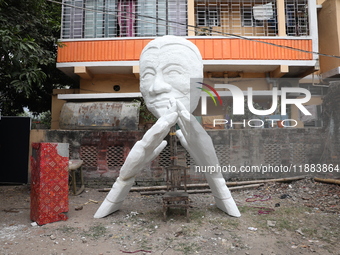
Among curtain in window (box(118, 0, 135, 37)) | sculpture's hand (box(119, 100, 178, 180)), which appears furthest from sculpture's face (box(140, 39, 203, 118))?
curtain in window (box(118, 0, 135, 37))

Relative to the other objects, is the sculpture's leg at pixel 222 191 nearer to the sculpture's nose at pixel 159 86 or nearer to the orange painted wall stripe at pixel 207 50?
the sculpture's nose at pixel 159 86

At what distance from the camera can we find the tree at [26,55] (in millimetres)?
5059

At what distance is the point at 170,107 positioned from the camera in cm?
397

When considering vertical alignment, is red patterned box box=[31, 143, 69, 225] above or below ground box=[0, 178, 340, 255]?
above

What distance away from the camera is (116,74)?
31.8 ft

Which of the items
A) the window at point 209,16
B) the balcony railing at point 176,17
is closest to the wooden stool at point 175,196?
the balcony railing at point 176,17

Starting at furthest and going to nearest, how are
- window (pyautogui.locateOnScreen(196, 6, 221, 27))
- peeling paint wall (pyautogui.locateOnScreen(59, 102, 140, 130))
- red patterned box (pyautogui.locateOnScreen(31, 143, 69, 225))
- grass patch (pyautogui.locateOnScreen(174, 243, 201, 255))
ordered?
window (pyautogui.locateOnScreen(196, 6, 221, 27)) → peeling paint wall (pyautogui.locateOnScreen(59, 102, 140, 130)) → red patterned box (pyautogui.locateOnScreen(31, 143, 69, 225)) → grass patch (pyautogui.locateOnScreen(174, 243, 201, 255))

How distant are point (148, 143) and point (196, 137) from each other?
2.40 feet

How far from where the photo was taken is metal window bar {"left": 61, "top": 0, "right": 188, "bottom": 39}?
8.97 m

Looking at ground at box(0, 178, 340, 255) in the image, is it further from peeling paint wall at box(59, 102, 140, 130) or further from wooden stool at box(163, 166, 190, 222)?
peeling paint wall at box(59, 102, 140, 130)

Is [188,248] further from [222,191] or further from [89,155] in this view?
[89,155]

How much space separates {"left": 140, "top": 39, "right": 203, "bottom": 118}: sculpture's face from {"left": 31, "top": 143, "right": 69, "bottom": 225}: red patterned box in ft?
5.71

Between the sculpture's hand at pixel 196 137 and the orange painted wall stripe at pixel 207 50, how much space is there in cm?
530

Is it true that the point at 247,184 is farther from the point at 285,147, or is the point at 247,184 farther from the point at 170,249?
the point at 170,249
